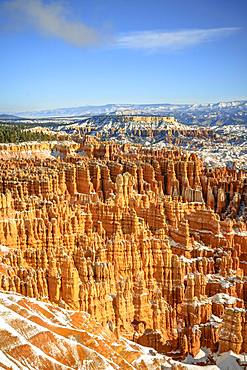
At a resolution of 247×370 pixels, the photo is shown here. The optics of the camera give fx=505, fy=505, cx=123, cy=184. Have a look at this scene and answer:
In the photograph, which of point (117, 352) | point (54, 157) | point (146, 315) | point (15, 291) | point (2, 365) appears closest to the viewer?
point (2, 365)

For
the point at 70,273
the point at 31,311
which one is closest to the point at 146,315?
the point at 70,273

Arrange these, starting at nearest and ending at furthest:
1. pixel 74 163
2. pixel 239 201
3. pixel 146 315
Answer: pixel 146 315 < pixel 239 201 < pixel 74 163

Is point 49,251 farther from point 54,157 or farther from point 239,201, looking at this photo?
point 54,157

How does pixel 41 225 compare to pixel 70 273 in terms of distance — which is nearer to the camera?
pixel 70 273

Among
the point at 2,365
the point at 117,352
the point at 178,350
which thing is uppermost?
the point at 2,365

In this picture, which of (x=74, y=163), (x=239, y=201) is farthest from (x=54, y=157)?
(x=239, y=201)

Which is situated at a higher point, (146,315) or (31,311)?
(31,311)
